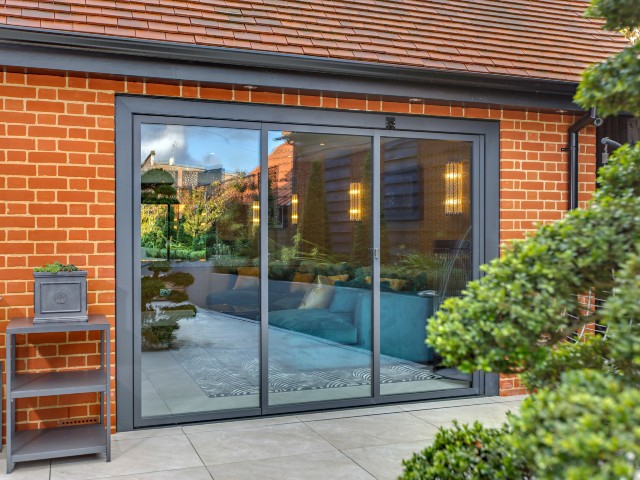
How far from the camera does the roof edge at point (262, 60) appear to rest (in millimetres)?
4446

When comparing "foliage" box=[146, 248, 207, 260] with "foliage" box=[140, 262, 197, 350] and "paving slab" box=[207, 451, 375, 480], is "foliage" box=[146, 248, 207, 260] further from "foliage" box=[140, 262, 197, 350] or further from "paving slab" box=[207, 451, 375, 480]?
"paving slab" box=[207, 451, 375, 480]

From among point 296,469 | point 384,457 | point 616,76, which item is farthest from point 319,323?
point 616,76

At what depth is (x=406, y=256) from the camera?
5.93 meters

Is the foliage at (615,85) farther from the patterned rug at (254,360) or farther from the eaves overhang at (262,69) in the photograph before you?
the patterned rug at (254,360)

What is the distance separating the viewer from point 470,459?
292cm

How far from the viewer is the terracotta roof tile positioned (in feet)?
15.8

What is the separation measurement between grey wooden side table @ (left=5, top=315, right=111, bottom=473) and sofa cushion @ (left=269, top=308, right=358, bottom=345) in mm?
1479

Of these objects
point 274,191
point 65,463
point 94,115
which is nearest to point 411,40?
point 274,191

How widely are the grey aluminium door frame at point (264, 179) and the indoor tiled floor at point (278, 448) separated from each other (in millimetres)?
200

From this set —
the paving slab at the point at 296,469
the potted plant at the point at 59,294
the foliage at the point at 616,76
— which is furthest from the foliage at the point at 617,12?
the potted plant at the point at 59,294

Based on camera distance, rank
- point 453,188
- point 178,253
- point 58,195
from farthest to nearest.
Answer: point 453,188, point 178,253, point 58,195

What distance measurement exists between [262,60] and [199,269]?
1678 mm

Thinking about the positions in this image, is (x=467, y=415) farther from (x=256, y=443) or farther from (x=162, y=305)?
(x=162, y=305)

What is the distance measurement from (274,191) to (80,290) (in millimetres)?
1767
